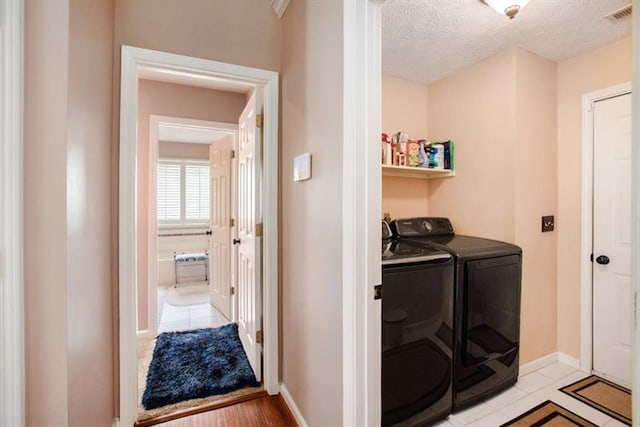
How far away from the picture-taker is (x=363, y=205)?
3.73 feet

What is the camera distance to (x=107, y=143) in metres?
1.55

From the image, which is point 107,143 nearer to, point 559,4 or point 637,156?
point 637,156

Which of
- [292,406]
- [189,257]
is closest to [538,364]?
[292,406]

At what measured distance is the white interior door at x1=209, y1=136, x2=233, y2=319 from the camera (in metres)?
3.38

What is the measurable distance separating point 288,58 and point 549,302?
9.04 feet

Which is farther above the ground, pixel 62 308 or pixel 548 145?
pixel 548 145

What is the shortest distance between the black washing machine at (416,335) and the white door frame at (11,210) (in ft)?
4.61

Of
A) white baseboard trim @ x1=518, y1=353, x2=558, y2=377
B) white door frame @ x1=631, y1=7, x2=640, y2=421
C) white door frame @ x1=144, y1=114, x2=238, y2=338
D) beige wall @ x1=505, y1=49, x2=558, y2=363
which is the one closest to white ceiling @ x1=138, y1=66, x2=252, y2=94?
white door frame @ x1=144, y1=114, x2=238, y2=338

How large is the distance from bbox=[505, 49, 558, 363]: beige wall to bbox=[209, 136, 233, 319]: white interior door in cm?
281

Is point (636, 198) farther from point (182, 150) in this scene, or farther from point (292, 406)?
point (182, 150)

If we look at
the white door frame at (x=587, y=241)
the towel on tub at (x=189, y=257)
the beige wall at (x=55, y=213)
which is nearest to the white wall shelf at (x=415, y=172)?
the white door frame at (x=587, y=241)

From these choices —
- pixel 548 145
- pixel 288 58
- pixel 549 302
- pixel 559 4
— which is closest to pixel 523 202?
pixel 548 145

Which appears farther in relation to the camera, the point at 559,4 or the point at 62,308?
the point at 559,4

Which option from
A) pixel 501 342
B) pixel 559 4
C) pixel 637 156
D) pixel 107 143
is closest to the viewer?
pixel 637 156
